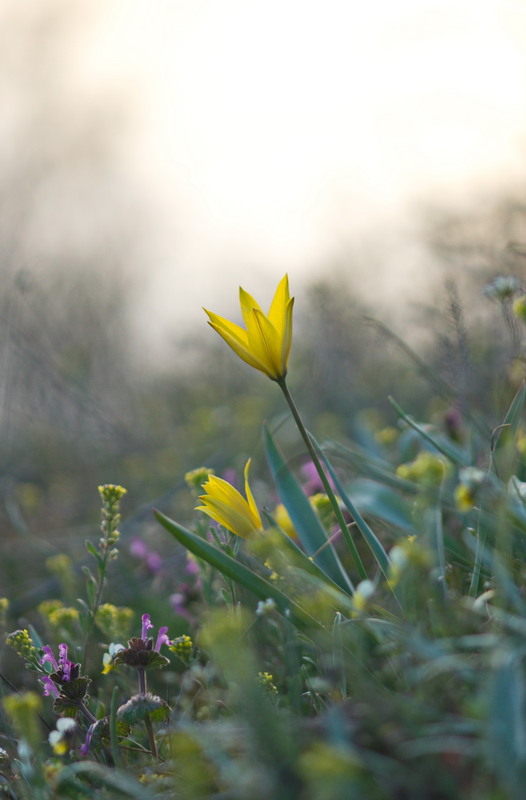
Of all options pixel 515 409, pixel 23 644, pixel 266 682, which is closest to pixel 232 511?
pixel 266 682

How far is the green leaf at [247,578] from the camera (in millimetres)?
1122

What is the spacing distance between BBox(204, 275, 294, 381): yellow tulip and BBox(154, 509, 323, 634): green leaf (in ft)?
1.05

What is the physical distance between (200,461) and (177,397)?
1.59 m

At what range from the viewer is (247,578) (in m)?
1.14

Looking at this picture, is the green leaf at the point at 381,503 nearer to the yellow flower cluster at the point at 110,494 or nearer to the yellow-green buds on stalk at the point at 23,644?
the yellow flower cluster at the point at 110,494

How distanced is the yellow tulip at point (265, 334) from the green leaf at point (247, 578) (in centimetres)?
32

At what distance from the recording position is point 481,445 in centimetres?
214

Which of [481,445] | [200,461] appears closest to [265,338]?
[481,445]

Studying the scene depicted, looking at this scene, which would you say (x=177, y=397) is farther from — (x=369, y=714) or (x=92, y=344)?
(x=369, y=714)

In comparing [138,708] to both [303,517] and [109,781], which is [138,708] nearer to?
[109,781]

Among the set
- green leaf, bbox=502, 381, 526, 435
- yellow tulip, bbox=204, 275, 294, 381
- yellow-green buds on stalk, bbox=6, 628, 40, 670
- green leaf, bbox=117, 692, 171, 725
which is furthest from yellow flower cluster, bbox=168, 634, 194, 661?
green leaf, bbox=502, 381, 526, 435

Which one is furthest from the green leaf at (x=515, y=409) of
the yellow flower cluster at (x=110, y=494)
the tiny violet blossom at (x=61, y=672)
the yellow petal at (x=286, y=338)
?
the tiny violet blossom at (x=61, y=672)

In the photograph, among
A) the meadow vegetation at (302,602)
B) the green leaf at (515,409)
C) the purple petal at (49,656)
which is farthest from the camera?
the green leaf at (515,409)

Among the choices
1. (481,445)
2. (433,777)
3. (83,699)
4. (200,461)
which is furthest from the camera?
(200,461)
